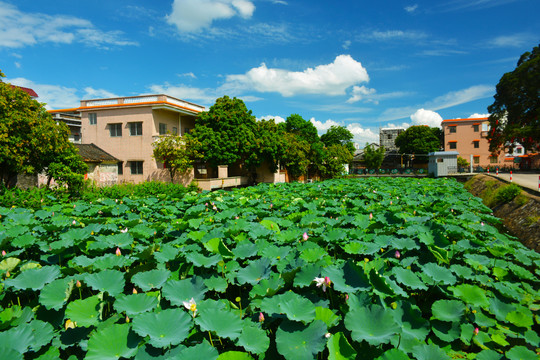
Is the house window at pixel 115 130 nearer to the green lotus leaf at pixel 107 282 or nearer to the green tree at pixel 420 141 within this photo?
the green lotus leaf at pixel 107 282

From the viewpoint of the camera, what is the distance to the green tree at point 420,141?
48.0m

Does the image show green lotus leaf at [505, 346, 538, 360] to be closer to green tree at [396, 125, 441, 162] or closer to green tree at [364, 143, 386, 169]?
green tree at [364, 143, 386, 169]

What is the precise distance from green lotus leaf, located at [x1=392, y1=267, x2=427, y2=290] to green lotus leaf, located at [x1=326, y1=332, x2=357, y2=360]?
950 mm

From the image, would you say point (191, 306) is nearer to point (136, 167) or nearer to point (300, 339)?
point (300, 339)

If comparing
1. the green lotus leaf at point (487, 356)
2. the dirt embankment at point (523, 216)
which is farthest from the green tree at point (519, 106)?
the green lotus leaf at point (487, 356)

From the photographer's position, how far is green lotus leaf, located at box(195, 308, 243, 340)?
6.34 ft

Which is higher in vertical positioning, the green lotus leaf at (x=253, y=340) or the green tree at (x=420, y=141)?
the green tree at (x=420, y=141)

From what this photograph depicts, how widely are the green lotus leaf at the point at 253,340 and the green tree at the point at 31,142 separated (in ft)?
42.0

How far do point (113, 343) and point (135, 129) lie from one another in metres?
22.8

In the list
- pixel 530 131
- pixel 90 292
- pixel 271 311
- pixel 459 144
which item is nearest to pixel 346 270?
pixel 271 311

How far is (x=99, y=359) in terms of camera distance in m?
1.79

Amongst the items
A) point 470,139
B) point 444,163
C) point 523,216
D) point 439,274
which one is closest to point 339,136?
point 470,139

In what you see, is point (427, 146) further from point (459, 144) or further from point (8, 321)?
point (8, 321)

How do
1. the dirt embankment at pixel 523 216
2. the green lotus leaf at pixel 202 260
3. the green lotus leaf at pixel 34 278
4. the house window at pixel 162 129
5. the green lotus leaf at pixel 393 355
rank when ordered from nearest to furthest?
the green lotus leaf at pixel 393 355 → the green lotus leaf at pixel 34 278 → the green lotus leaf at pixel 202 260 → the dirt embankment at pixel 523 216 → the house window at pixel 162 129
